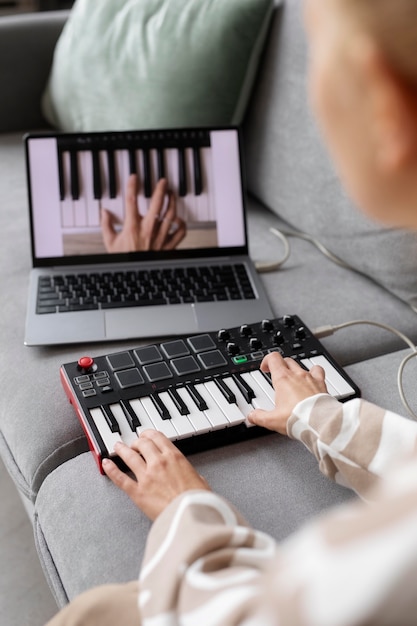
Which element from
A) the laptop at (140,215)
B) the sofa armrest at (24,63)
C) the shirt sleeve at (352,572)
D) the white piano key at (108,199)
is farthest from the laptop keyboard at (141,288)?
the sofa armrest at (24,63)

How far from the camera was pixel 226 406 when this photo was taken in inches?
40.3

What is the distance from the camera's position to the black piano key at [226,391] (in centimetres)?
103

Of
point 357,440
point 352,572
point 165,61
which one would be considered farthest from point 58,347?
point 352,572

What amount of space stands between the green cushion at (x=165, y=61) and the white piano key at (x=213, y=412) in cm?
77

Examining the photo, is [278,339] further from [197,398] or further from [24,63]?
[24,63]

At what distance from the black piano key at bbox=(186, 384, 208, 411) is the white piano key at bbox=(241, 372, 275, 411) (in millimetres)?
67

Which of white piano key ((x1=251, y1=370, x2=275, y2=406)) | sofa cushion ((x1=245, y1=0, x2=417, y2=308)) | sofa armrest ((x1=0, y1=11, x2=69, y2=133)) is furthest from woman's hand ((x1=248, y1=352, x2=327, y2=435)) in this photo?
sofa armrest ((x1=0, y1=11, x2=69, y2=133))

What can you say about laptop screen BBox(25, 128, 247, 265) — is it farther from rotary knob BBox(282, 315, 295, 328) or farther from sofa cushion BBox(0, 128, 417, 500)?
rotary knob BBox(282, 315, 295, 328)

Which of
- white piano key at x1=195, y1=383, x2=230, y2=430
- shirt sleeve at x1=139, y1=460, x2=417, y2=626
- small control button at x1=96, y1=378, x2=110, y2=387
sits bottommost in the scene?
white piano key at x1=195, y1=383, x2=230, y2=430

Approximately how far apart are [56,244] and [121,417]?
0.48 metres

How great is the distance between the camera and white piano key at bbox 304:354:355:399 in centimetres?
105

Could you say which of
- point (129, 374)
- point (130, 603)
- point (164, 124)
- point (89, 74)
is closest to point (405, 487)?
point (130, 603)

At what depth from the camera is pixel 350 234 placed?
54.7 inches

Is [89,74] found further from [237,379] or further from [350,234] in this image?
[237,379]
